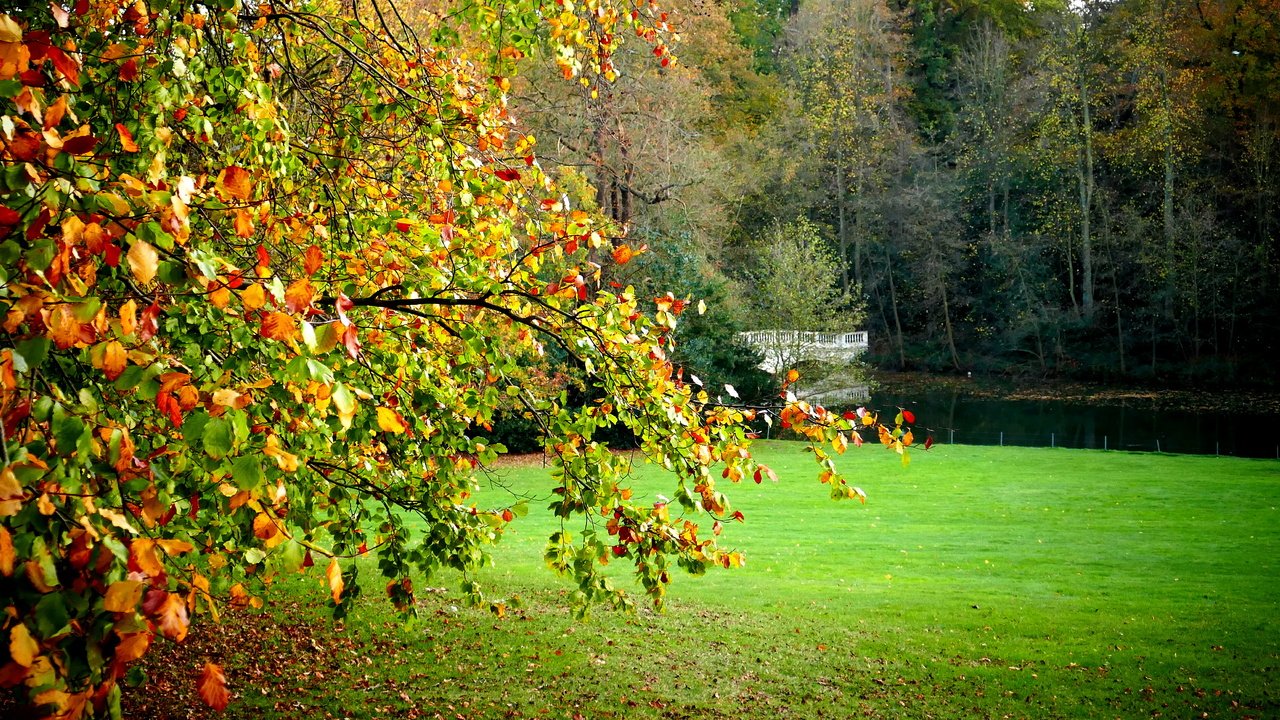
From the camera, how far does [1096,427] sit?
29.4 meters

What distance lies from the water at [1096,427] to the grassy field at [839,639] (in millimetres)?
12548

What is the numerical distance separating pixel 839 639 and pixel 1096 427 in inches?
950

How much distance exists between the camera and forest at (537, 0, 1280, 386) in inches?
1090

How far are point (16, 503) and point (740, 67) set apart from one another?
40.3 metres

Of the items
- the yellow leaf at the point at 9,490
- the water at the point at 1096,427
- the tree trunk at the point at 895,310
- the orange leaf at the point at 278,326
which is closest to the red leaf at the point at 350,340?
the orange leaf at the point at 278,326

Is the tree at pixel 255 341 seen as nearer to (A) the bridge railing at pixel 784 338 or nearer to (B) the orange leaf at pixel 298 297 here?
(B) the orange leaf at pixel 298 297

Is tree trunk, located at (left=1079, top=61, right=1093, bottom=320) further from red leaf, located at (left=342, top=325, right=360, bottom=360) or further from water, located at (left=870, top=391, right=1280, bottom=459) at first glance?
red leaf, located at (left=342, top=325, right=360, bottom=360)

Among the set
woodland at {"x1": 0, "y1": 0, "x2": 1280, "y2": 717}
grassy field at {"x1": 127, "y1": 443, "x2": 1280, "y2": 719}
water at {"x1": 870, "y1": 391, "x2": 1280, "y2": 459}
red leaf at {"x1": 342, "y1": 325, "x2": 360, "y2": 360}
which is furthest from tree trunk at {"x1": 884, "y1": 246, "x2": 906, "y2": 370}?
red leaf at {"x1": 342, "y1": 325, "x2": 360, "y2": 360}

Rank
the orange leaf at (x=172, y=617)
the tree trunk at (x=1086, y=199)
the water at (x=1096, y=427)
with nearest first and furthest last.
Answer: the orange leaf at (x=172, y=617), the water at (x=1096, y=427), the tree trunk at (x=1086, y=199)

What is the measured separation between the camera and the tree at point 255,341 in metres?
1.95

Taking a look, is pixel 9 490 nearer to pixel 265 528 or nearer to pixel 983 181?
pixel 265 528

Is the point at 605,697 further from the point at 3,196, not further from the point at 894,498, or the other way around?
the point at 894,498

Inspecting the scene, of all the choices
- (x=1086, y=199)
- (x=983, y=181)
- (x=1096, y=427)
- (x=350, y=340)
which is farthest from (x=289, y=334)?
(x=983, y=181)

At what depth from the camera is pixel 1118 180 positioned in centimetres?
3903
